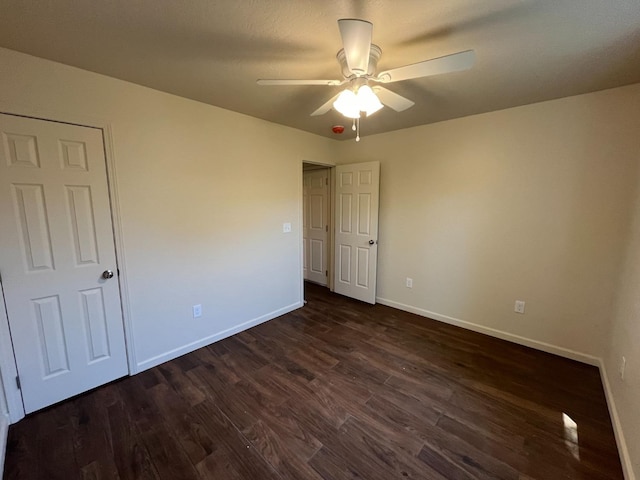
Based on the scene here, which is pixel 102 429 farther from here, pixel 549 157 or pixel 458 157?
pixel 549 157

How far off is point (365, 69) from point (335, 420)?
2140mm

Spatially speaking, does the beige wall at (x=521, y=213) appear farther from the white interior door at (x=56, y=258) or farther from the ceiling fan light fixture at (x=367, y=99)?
the white interior door at (x=56, y=258)

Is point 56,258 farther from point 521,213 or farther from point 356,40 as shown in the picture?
point 521,213

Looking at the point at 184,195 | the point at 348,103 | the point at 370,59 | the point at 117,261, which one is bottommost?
the point at 117,261

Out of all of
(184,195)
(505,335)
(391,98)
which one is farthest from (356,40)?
(505,335)

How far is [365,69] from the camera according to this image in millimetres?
1391

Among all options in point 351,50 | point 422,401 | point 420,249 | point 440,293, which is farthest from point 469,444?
point 351,50

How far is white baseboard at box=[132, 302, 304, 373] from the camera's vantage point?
2.31 m

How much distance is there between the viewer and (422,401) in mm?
1938

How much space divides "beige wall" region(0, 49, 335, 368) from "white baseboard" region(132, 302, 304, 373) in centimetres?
2

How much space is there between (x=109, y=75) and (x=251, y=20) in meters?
1.30

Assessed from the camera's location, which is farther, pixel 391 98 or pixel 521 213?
pixel 521 213

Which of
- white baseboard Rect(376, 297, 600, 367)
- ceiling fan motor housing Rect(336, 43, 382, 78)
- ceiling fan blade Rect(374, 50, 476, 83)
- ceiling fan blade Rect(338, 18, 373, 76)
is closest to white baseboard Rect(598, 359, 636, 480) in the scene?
white baseboard Rect(376, 297, 600, 367)

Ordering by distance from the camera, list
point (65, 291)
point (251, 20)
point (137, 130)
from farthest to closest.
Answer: point (137, 130) < point (65, 291) < point (251, 20)
